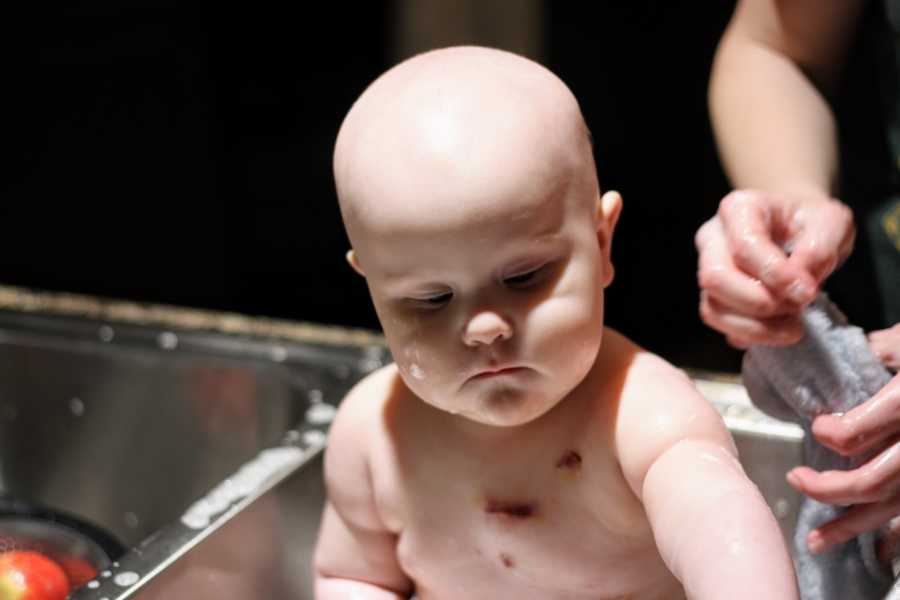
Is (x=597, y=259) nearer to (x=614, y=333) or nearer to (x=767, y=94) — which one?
(x=614, y=333)

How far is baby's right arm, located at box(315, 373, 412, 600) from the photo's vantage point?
0.68 meters

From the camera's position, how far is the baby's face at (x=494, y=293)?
0.53 meters

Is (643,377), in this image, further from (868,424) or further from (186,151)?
(186,151)

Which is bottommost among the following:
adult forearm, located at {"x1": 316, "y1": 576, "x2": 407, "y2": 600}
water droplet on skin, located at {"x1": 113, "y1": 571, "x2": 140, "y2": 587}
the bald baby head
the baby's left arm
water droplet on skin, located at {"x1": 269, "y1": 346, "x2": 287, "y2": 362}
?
water droplet on skin, located at {"x1": 269, "y1": 346, "x2": 287, "y2": 362}

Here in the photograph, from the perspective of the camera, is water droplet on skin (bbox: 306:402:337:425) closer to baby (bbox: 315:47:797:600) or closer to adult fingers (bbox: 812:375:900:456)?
baby (bbox: 315:47:797:600)

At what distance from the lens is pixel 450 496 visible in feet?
2.11

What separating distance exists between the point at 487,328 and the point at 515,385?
45 mm

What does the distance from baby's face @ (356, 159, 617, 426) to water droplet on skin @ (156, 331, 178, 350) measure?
1.75 feet

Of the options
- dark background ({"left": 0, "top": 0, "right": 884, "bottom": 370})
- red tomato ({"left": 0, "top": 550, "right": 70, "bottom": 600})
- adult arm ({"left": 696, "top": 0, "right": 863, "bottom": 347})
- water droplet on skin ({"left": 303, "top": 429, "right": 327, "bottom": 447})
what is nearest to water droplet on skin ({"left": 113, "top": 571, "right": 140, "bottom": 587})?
red tomato ({"left": 0, "top": 550, "right": 70, "bottom": 600})

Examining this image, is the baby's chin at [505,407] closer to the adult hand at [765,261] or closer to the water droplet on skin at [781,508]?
the adult hand at [765,261]

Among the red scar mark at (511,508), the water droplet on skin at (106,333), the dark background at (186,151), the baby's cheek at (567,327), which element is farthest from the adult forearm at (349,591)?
the dark background at (186,151)

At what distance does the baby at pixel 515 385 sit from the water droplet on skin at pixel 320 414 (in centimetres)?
23

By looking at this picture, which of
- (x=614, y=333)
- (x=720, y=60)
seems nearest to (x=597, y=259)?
(x=614, y=333)

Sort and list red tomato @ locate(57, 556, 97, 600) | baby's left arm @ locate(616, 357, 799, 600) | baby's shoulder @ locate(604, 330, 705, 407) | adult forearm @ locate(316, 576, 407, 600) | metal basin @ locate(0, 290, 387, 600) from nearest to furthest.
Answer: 1. baby's left arm @ locate(616, 357, 799, 600)
2. baby's shoulder @ locate(604, 330, 705, 407)
3. adult forearm @ locate(316, 576, 407, 600)
4. red tomato @ locate(57, 556, 97, 600)
5. metal basin @ locate(0, 290, 387, 600)
